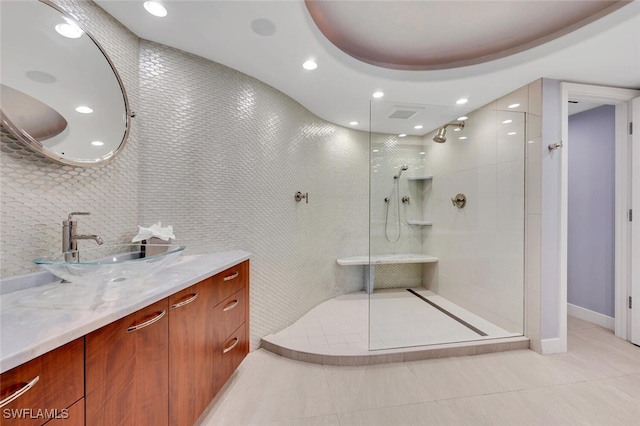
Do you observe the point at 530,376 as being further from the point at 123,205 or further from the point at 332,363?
the point at 123,205

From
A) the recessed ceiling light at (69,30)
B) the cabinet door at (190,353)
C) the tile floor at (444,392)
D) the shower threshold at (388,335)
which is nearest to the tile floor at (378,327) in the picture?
the shower threshold at (388,335)

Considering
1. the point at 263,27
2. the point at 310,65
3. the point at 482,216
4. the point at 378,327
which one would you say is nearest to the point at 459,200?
the point at 482,216

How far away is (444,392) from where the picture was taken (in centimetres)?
170

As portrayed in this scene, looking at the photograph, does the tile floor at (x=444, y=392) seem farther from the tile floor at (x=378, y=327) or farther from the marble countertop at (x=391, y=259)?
the marble countertop at (x=391, y=259)

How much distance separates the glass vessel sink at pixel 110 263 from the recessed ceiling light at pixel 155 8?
1400 millimetres

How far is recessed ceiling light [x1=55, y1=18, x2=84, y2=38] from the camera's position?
119 centimetres

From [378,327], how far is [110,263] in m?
2.22

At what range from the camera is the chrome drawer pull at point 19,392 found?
0.57 metres

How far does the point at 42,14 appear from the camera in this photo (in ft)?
3.68

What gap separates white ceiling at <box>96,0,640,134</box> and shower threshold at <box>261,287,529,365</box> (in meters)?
2.27

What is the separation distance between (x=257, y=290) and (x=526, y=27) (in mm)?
2943

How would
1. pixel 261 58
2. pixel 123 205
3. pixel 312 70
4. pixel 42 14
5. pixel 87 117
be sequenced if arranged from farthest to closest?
pixel 312 70
pixel 261 58
pixel 123 205
pixel 87 117
pixel 42 14

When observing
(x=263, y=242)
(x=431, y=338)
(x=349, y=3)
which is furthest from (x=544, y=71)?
(x=263, y=242)

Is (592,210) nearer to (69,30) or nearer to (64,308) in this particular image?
(64,308)
